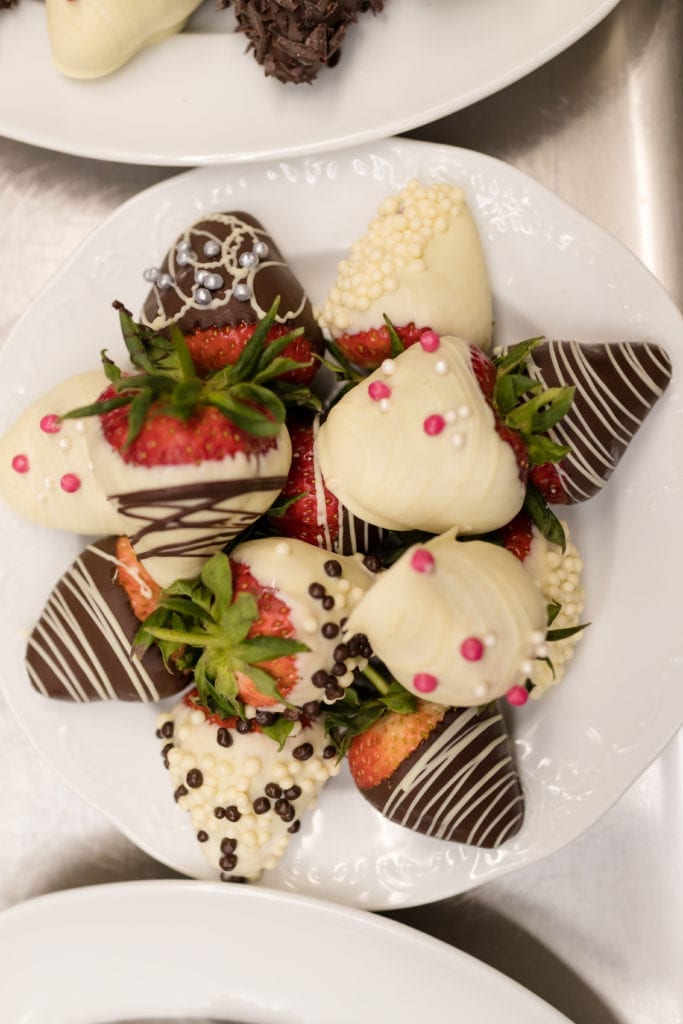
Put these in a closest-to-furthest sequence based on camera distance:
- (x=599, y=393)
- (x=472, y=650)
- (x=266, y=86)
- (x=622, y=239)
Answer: (x=472, y=650) < (x=599, y=393) < (x=266, y=86) < (x=622, y=239)

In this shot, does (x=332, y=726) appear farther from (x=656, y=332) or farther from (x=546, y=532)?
(x=656, y=332)

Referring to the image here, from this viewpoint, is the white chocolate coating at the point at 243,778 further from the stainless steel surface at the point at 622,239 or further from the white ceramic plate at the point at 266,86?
the white ceramic plate at the point at 266,86

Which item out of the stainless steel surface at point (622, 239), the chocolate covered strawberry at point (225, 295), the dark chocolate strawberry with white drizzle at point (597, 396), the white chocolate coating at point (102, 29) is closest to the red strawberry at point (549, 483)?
the dark chocolate strawberry with white drizzle at point (597, 396)

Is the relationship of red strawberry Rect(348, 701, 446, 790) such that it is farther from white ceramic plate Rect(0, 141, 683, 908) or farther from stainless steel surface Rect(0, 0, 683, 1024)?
stainless steel surface Rect(0, 0, 683, 1024)

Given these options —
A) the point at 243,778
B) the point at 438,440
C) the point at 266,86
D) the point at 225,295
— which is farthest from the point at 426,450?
the point at 266,86

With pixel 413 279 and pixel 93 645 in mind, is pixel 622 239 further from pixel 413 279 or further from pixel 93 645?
pixel 93 645

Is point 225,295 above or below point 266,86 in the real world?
below

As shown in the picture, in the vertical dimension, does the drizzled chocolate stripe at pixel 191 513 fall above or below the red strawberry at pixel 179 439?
below
